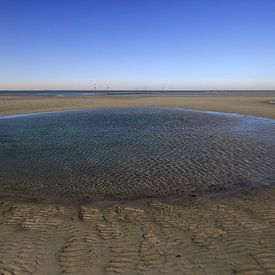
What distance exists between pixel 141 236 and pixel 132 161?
21.9 ft

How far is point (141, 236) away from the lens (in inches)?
251

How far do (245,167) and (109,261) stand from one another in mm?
8484

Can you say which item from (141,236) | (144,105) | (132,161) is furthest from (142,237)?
(144,105)

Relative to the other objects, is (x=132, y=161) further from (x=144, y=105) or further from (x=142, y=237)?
(x=144, y=105)

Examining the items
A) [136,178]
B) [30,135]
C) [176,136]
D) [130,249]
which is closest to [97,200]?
[136,178]

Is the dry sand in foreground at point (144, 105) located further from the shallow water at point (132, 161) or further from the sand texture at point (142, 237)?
the sand texture at point (142, 237)

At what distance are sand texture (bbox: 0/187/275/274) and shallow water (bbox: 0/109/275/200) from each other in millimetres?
1306

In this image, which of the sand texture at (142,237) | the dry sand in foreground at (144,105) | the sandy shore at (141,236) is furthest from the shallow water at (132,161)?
the dry sand in foreground at (144,105)

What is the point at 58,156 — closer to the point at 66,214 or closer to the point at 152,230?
the point at 66,214

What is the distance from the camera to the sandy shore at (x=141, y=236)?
17.1 ft

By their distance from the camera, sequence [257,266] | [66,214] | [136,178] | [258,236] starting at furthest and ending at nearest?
[136,178], [66,214], [258,236], [257,266]

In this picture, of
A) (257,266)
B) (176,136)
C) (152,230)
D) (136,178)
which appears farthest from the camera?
(176,136)

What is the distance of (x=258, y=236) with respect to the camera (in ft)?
20.6

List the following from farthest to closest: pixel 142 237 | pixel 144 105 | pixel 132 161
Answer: pixel 144 105 → pixel 132 161 → pixel 142 237
